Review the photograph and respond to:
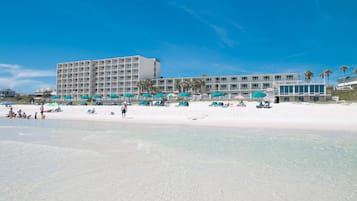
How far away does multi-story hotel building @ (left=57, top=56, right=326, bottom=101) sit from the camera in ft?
214

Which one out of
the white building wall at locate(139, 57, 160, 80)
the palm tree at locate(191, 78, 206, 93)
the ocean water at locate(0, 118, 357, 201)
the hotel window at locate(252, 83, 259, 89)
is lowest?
the ocean water at locate(0, 118, 357, 201)

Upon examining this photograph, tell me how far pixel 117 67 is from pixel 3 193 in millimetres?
84101

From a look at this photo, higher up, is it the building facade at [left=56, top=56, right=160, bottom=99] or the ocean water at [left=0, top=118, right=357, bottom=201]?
the building facade at [left=56, top=56, right=160, bottom=99]

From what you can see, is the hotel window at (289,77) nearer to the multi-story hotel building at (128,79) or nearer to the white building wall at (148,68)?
the multi-story hotel building at (128,79)

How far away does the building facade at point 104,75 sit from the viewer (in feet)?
269

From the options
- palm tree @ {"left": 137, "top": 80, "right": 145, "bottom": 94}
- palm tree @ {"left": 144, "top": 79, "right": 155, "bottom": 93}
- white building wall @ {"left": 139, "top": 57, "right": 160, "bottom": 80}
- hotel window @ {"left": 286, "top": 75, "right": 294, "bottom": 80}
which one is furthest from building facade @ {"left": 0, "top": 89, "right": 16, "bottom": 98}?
hotel window @ {"left": 286, "top": 75, "right": 294, "bottom": 80}

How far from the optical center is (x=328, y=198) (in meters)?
4.13

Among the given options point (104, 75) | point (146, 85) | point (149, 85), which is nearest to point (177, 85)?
point (149, 85)

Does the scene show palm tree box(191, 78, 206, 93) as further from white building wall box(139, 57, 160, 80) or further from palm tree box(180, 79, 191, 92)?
white building wall box(139, 57, 160, 80)

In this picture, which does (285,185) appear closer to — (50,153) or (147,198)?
(147,198)

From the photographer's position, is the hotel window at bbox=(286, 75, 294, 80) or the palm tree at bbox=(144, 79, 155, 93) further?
the palm tree at bbox=(144, 79, 155, 93)

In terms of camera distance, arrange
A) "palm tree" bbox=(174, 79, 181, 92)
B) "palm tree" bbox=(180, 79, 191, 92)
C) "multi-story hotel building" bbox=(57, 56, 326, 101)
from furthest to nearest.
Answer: "palm tree" bbox=(174, 79, 181, 92) → "palm tree" bbox=(180, 79, 191, 92) → "multi-story hotel building" bbox=(57, 56, 326, 101)

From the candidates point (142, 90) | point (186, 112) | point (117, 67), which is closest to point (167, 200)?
point (186, 112)

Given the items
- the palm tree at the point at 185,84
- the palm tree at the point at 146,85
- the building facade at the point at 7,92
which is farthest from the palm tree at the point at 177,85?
the building facade at the point at 7,92
